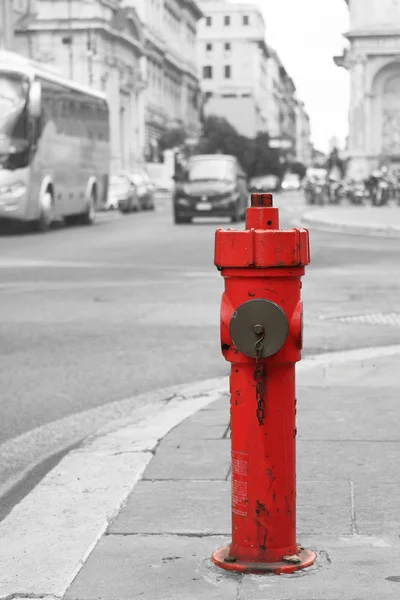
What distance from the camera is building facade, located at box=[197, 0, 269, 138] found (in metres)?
177

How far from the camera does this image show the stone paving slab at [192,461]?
17.1 feet

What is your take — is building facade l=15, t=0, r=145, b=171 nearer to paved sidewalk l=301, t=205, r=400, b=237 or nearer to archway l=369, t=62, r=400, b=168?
archway l=369, t=62, r=400, b=168

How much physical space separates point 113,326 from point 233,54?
172571 mm

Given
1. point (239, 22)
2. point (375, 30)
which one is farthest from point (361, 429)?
point (239, 22)

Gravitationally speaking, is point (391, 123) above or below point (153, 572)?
above

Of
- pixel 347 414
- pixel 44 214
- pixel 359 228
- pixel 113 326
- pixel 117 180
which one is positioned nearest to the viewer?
pixel 347 414

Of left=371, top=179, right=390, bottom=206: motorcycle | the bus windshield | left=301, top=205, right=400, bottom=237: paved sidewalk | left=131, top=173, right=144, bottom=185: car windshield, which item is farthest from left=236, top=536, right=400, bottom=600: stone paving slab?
left=371, top=179, right=390, bottom=206: motorcycle

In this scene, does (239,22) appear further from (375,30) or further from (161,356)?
(161,356)

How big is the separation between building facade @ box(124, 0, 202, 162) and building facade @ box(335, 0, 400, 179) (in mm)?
20765

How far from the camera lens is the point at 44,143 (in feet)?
93.1

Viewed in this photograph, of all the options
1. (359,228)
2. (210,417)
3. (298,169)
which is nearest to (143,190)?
(359,228)

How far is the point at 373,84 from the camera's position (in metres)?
80.8

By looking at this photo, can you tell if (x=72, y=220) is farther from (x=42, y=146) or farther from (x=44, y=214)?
(x=42, y=146)

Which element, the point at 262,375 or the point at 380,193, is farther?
the point at 380,193
